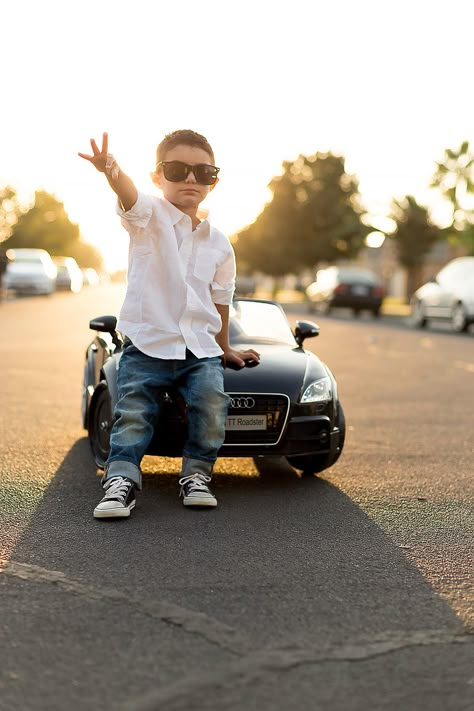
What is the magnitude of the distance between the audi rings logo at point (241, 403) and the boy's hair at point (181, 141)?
1340mm

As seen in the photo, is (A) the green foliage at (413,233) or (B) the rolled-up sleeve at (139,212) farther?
(A) the green foliage at (413,233)

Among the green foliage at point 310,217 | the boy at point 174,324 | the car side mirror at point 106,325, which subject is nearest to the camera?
the boy at point 174,324

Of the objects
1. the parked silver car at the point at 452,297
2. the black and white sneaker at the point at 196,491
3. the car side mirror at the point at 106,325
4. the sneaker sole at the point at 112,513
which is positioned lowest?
the parked silver car at the point at 452,297

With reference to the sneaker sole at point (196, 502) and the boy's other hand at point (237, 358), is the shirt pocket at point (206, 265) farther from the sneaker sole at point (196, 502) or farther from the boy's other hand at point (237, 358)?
the sneaker sole at point (196, 502)

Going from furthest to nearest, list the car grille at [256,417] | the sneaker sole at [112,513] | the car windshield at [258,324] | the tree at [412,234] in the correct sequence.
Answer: the tree at [412,234] → the car windshield at [258,324] → the car grille at [256,417] → the sneaker sole at [112,513]

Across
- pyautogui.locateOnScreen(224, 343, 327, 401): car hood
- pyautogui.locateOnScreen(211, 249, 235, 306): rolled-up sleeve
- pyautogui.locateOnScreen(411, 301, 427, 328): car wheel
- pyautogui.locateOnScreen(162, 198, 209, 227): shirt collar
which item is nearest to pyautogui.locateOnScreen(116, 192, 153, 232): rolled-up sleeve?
pyautogui.locateOnScreen(162, 198, 209, 227): shirt collar

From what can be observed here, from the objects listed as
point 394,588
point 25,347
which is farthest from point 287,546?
point 25,347

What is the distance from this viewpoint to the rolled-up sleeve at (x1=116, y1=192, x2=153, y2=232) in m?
4.80

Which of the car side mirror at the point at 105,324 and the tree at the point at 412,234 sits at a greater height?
the car side mirror at the point at 105,324

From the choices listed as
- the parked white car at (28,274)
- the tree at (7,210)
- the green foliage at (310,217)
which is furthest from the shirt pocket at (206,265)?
the tree at (7,210)

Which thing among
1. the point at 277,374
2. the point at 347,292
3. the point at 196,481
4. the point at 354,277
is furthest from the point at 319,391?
the point at 354,277

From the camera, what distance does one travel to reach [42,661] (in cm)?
292

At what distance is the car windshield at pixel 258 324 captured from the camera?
670 cm

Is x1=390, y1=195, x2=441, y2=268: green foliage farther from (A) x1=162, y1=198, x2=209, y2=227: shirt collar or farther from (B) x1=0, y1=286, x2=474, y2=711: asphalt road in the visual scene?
(A) x1=162, y1=198, x2=209, y2=227: shirt collar
